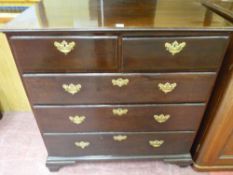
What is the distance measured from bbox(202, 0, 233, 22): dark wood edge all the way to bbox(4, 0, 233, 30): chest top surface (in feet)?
0.10

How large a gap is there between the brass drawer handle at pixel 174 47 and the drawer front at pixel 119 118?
0.32 m

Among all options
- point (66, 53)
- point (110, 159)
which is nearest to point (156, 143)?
point (110, 159)

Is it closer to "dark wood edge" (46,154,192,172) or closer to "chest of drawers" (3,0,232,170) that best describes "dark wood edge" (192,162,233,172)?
"dark wood edge" (46,154,192,172)

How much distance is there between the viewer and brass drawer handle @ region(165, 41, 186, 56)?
82 centimetres

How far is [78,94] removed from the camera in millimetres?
969

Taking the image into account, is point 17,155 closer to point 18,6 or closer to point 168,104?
point 18,6

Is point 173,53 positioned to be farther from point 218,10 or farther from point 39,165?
point 39,165

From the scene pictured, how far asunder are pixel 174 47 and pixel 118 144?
69 centimetres

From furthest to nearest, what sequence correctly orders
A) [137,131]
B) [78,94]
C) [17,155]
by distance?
[17,155]
[137,131]
[78,94]

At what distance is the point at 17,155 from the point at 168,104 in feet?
3.75

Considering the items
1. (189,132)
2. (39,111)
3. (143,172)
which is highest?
(39,111)

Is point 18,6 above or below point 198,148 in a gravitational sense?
above

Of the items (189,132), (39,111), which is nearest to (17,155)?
(39,111)

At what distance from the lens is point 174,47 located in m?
0.83
